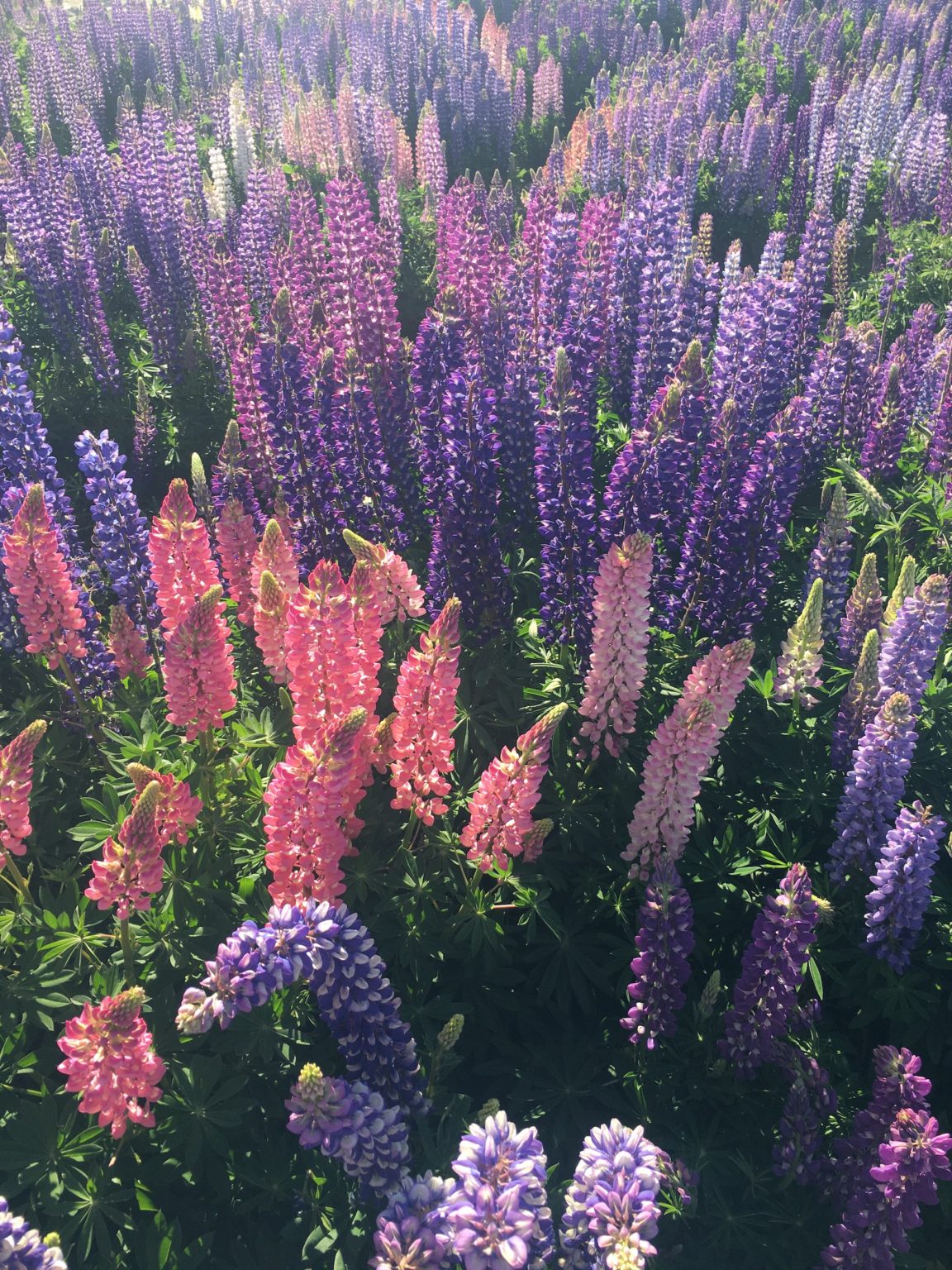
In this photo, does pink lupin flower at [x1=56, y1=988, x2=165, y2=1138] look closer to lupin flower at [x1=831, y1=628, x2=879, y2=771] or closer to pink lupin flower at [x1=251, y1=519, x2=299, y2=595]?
pink lupin flower at [x1=251, y1=519, x2=299, y2=595]

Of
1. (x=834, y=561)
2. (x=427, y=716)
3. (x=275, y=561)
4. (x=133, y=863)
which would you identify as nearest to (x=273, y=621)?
(x=275, y=561)

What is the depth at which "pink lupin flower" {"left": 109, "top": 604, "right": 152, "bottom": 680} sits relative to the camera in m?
4.63

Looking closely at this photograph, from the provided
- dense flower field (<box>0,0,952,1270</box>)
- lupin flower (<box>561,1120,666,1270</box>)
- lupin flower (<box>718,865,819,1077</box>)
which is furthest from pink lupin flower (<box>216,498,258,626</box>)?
lupin flower (<box>561,1120,666,1270</box>)

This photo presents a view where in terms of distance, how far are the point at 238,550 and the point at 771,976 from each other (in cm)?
307

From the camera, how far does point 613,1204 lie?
2445mm

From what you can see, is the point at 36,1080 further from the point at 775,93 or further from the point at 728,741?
the point at 775,93

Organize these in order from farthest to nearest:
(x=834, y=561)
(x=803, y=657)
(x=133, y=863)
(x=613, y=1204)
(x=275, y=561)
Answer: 1. (x=834, y=561)
2. (x=803, y=657)
3. (x=275, y=561)
4. (x=133, y=863)
5. (x=613, y=1204)

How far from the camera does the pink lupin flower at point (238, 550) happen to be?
15.9 feet

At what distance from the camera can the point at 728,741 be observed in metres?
4.86

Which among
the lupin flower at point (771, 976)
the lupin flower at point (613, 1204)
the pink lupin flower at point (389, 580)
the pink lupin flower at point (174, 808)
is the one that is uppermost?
the pink lupin flower at point (389, 580)

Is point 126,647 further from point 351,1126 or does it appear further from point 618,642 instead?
point 351,1126

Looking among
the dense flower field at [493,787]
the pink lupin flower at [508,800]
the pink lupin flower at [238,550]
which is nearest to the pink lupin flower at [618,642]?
the dense flower field at [493,787]

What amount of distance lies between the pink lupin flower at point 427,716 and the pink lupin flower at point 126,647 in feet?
5.06

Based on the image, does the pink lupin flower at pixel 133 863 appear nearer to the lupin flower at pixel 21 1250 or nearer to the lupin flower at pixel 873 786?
the lupin flower at pixel 21 1250
